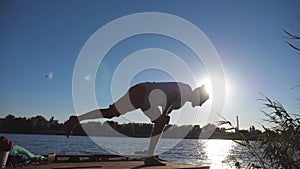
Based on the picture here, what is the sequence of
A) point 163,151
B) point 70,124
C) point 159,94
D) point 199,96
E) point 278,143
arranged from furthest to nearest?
point 163,151 → point 199,96 → point 159,94 → point 70,124 → point 278,143

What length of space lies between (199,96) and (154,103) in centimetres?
120

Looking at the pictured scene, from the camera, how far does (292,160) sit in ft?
11.2

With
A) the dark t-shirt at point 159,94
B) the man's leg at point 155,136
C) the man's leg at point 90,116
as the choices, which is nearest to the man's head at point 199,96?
the dark t-shirt at point 159,94

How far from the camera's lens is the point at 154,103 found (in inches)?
260

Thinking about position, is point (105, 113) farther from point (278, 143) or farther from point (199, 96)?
point (278, 143)

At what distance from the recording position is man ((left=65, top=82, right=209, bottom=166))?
21.2 ft

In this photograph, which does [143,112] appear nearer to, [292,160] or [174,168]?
[174,168]

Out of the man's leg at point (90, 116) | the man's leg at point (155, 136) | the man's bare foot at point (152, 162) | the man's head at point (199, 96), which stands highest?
the man's head at point (199, 96)

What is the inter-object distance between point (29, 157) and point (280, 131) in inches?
244

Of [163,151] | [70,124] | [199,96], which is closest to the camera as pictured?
[70,124]

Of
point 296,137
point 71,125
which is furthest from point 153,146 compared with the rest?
point 296,137

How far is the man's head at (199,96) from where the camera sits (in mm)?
6723

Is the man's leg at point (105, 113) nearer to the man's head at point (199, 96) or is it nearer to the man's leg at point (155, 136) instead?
the man's leg at point (155, 136)

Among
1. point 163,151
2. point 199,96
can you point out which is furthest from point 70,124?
point 163,151
